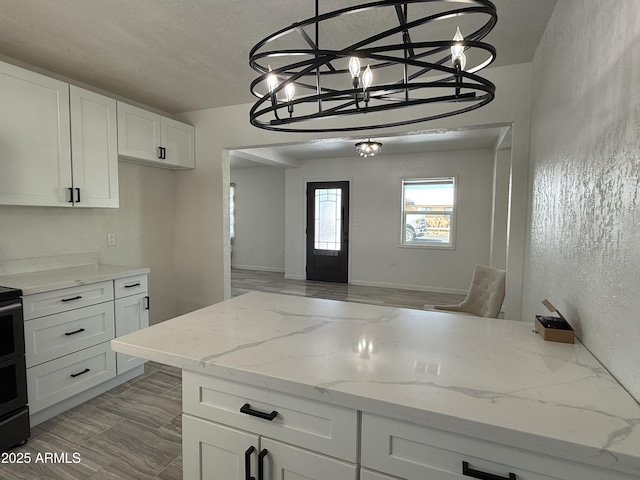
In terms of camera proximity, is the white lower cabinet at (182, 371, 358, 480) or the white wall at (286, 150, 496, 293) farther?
the white wall at (286, 150, 496, 293)

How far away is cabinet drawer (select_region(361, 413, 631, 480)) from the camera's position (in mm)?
793

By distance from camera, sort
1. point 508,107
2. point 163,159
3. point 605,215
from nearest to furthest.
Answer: point 605,215 → point 508,107 → point 163,159

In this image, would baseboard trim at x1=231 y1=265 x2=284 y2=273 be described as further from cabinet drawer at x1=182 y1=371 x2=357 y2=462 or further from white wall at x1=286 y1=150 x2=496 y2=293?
cabinet drawer at x1=182 y1=371 x2=357 y2=462

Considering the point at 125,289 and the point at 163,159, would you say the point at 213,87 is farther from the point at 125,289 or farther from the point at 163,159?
the point at 125,289

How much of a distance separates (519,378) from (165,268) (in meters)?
3.75

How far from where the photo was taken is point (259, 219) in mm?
8211

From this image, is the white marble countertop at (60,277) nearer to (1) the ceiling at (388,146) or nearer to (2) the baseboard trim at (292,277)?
(1) the ceiling at (388,146)

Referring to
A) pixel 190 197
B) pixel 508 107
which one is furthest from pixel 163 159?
pixel 508 107

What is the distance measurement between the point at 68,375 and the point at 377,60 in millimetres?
2768

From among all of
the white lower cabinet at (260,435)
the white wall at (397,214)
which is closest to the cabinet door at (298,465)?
the white lower cabinet at (260,435)

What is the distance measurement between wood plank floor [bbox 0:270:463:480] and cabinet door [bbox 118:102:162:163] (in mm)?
1962

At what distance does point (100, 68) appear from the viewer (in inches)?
106

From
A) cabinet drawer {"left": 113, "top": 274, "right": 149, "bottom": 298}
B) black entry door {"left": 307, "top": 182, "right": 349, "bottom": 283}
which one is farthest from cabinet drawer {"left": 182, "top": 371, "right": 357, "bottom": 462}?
black entry door {"left": 307, "top": 182, "right": 349, "bottom": 283}

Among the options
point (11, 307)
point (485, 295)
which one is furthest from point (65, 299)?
point (485, 295)
